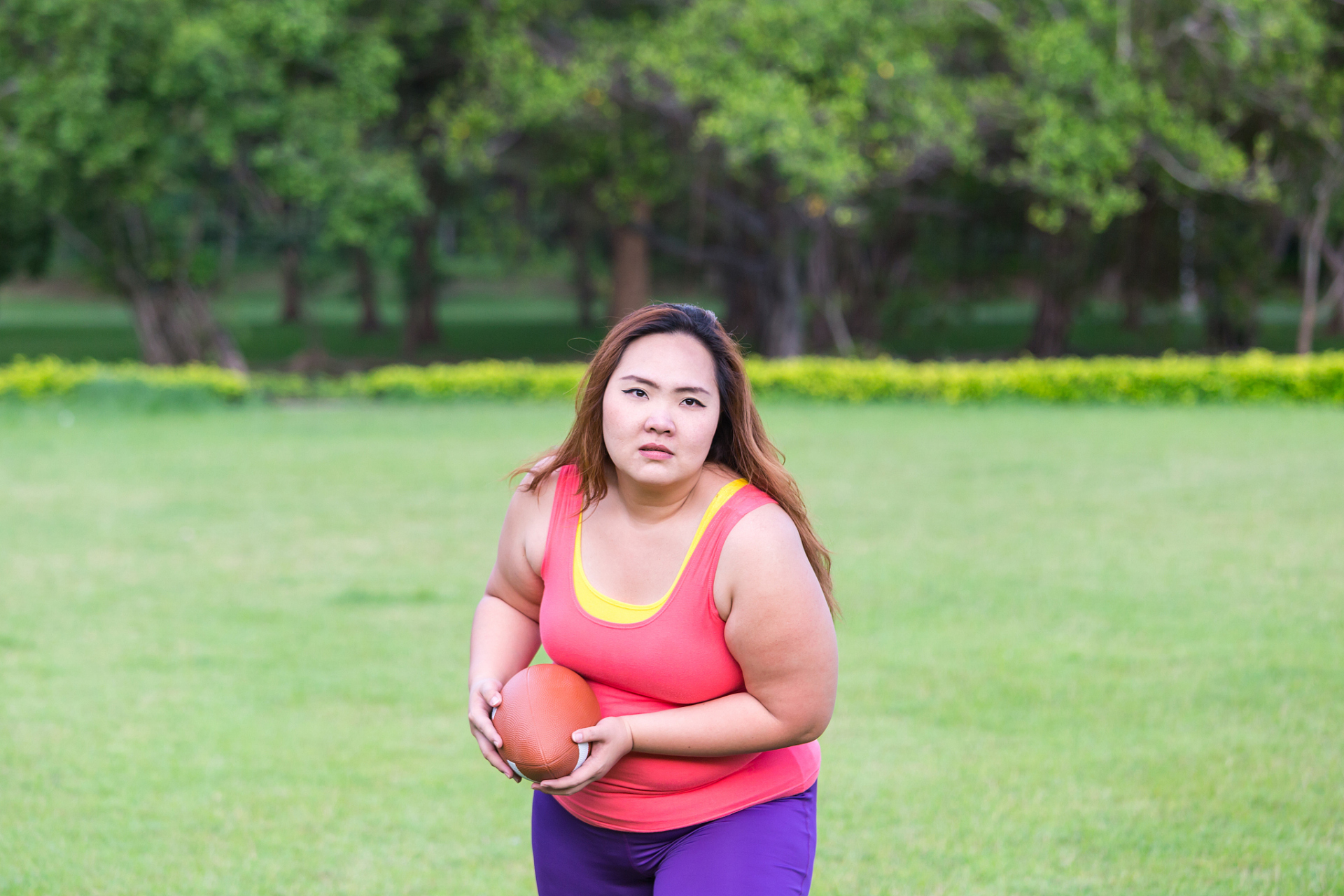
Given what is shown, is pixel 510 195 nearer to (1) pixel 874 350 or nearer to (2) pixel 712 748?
(1) pixel 874 350

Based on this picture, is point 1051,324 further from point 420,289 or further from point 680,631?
point 680,631

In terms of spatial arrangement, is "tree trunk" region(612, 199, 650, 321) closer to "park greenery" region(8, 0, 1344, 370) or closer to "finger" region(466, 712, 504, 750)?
"park greenery" region(8, 0, 1344, 370)

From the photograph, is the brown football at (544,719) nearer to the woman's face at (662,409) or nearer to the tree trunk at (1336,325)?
the woman's face at (662,409)

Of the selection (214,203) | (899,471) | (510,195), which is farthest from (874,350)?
(899,471)

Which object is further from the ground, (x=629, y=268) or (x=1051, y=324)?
(x=629, y=268)

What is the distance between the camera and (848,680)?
5.88 metres

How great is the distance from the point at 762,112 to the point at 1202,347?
39.5 feet

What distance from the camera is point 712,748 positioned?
227 cm

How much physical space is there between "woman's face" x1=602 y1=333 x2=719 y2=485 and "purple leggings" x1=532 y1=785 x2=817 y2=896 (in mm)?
596

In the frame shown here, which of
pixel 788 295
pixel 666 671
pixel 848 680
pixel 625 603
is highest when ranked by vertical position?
pixel 788 295

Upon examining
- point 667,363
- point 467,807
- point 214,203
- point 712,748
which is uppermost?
point 214,203

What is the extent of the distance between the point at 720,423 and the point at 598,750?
625 millimetres

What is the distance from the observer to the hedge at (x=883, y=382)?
15.3 meters

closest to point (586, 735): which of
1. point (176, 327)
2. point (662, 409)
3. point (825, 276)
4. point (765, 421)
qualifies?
point (662, 409)
